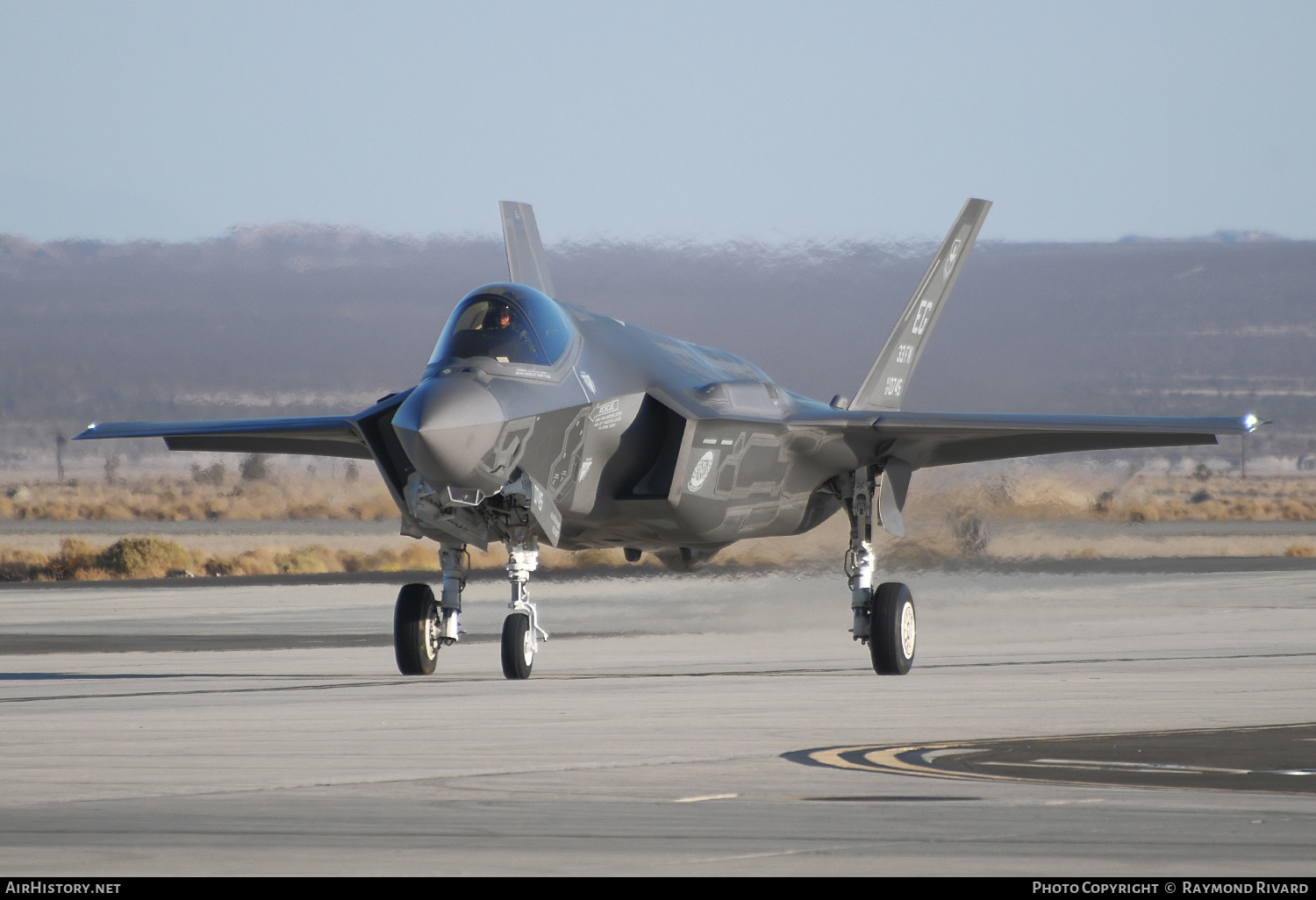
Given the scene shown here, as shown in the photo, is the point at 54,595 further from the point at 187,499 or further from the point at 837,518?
the point at 187,499

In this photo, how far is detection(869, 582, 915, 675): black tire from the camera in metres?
19.3

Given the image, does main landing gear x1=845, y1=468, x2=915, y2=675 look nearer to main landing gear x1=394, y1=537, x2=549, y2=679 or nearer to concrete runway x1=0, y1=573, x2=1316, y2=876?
concrete runway x1=0, y1=573, x2=1316, y2=876

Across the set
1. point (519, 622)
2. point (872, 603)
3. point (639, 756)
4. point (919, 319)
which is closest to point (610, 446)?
point (519, 622)

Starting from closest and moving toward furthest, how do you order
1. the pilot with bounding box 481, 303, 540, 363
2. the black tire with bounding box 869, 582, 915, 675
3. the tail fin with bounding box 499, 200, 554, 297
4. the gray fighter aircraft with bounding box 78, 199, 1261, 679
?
1. the gray fighter aircraft with bounding box 78, 199, 1261, 679
2. the pilot with bounding box 481, 303, 540, 363
3. the black tire with bounding box 869, 582, 915, 675
4. the tail fin with bounding box 499, 200, 554, 297

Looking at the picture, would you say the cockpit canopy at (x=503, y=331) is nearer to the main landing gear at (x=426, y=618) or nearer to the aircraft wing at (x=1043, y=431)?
the main landing gear at (x=426, y=618)

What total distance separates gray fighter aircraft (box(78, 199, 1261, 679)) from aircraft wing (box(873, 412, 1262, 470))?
2 centimetres

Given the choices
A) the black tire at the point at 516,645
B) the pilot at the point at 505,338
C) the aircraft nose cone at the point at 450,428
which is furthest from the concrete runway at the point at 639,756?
the pilot at the point at 505,338

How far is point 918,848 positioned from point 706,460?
11.2m

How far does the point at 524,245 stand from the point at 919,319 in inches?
213

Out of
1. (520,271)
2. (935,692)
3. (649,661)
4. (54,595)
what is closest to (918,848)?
(935,692)

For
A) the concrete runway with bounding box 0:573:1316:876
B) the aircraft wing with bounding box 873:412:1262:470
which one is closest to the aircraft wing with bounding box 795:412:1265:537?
the aircraft wing with bounding box 873:412:1262:470

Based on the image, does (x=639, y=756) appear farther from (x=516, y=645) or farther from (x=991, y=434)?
(x=991, y=434)

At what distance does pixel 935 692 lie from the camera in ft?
52.1

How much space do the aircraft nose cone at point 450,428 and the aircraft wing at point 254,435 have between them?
4.22 m
